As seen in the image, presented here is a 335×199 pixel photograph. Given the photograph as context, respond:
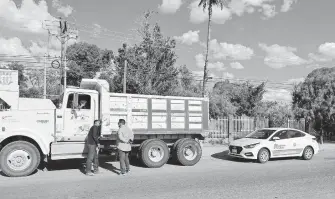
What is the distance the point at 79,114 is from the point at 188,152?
4060mm

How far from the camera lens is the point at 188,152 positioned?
11.8 metres

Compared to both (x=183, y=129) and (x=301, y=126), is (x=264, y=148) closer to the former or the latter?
(x=183, y=129)

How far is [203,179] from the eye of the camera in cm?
892

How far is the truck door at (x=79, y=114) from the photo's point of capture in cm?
1010

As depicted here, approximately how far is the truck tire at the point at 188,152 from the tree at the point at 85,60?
118ft

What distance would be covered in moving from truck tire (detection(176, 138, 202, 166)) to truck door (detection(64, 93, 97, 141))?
10.4 ft

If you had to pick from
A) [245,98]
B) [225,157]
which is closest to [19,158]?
[225,157]

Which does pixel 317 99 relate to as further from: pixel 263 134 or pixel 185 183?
pixel 185 183

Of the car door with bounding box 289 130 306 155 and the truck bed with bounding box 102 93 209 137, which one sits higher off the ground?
the truck bed with bounding box 102 93 209 137

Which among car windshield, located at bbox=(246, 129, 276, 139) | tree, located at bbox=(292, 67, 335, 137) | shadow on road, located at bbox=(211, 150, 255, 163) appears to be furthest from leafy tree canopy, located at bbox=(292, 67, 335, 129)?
car windshield, located at bbox=(246, 129, 276, 139)

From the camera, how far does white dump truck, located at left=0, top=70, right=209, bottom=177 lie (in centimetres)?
935

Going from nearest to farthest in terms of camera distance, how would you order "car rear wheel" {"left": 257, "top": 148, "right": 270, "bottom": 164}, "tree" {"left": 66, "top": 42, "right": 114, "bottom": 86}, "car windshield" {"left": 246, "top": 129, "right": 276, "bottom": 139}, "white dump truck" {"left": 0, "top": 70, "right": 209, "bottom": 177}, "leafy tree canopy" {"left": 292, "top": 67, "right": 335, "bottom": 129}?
1. "white dump truck" {"left": 0, "top": 70, "right": 209, "bottom": 177}
2. "car rear wheel" {"left": 257, "top": 148, "right": 270, "bottom": 164}
3. "car windshield" {"left": 246, "top": 129, "right": 276, "bottom": 139}
4. "leafy tree canopy" {"left": 292, "top": 67, "right": 335, "bottom": 129}
5. "tree" {"left": 66, "top": 42, "right": 114, "bottom": 86}

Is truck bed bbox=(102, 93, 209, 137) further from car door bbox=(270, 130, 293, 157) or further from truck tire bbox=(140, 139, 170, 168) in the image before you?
car door bbox=(270, 130, 293, 157)

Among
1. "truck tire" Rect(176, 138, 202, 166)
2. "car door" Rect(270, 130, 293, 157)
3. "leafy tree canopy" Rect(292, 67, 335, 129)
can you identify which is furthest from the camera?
"leafy tree canopy" Rect(292, 67, 335, 129)
